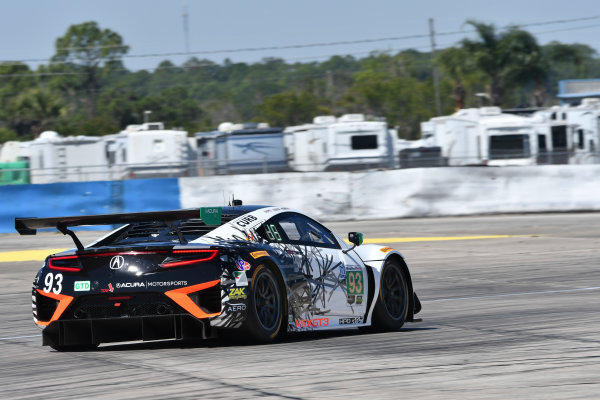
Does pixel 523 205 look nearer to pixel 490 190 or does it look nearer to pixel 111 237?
pixel 490 190

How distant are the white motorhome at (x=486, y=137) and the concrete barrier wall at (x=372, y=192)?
3903 mm

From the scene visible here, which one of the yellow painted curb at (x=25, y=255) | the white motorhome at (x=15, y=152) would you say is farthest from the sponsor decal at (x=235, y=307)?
the white motorhome at (x=15, y=152)

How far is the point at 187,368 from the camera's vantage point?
270 inches

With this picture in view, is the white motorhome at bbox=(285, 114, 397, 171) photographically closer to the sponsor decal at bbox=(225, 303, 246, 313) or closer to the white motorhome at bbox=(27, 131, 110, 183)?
the white motorhome at bbox=(27, 131, 110, 183)

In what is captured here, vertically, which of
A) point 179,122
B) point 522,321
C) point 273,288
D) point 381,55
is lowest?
point 522,321

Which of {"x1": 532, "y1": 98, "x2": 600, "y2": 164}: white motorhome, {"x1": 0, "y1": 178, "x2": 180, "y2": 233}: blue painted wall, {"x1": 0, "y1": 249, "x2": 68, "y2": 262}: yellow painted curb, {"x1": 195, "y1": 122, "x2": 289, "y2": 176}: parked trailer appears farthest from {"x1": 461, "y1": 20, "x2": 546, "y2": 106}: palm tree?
{"x1": 0, "y1": 249, "x2": 68, "y2": 262}: yellow painted curb

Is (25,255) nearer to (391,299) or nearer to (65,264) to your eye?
(391,299)

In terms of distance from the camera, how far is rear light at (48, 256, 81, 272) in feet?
25.2

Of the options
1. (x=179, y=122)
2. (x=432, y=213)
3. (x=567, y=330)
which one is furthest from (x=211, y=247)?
(x=179, y=122)

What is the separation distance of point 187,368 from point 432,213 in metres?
21.4

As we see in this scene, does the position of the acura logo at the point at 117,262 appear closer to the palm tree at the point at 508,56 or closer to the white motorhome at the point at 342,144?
the white motorhome at the point at 342,144

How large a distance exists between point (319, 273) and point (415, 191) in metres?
19.5

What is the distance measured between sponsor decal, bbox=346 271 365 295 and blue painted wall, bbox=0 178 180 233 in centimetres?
1703

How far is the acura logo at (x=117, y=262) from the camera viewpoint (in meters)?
7.50
